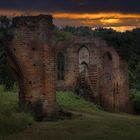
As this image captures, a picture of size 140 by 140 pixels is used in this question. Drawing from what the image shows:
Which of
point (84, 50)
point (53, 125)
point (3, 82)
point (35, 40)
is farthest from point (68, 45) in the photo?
point (53, 125)

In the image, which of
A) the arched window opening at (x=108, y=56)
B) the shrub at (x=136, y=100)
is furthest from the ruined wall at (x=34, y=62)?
the shrub at (x=136, y=100)

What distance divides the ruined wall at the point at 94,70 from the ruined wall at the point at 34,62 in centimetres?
1324

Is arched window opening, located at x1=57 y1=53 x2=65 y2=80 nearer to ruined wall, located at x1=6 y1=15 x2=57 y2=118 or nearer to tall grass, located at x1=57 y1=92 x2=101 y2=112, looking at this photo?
tall grass, located at x1=57 y1=92 x2=101 y2=112

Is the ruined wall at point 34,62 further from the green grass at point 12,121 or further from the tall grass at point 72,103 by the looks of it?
the tall grass at point 72,103

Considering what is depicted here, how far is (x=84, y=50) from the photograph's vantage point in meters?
31.7

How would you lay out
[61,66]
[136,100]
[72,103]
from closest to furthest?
[72,103], [61,66], [136,100]

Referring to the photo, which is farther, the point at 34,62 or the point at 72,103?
the point at 72,103

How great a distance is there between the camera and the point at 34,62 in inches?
704

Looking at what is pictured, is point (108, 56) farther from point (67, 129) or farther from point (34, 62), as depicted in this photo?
point (67, 129)

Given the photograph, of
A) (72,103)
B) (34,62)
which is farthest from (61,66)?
(34,62)

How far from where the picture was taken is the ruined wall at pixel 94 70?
104 feet

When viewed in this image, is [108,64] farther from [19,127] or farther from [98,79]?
[19,127]

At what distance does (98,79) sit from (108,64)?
5.14 feet

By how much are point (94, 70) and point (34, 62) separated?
14349 mm
